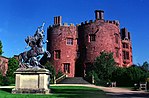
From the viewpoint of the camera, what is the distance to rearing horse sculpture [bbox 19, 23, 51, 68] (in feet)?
71.8

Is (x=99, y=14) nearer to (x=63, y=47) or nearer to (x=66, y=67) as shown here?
(x=63, y=47)

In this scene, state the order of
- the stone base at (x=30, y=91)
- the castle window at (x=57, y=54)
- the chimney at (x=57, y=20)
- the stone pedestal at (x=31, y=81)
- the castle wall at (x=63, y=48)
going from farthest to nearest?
the chimney at (x=57, y=20)
the castle window at (x=57, y=54)
the castle wall at (x=63, y=48)
the stone pedestal at (x=31, y=81)
the stone base at (x=30, y=91)

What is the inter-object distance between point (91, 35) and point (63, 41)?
6.23 meters

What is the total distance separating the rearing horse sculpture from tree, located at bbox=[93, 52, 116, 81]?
28412 millimetres

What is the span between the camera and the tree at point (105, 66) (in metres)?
49.7

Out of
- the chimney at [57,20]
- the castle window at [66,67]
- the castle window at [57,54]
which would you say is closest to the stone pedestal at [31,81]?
the castle window at [66,67]

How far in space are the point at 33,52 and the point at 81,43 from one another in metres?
39.3

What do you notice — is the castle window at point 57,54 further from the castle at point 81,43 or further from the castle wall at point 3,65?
the castle wall at point 3,65

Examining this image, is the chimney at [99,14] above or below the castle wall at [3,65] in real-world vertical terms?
above

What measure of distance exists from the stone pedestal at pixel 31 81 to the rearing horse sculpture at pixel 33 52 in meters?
0.73

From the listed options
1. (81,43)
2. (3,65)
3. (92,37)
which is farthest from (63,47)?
(3,65)

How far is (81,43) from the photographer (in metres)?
60.9

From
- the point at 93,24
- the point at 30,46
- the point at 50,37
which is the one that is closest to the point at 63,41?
the point at 50,37

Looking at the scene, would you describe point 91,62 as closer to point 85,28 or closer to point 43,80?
point 85,28
